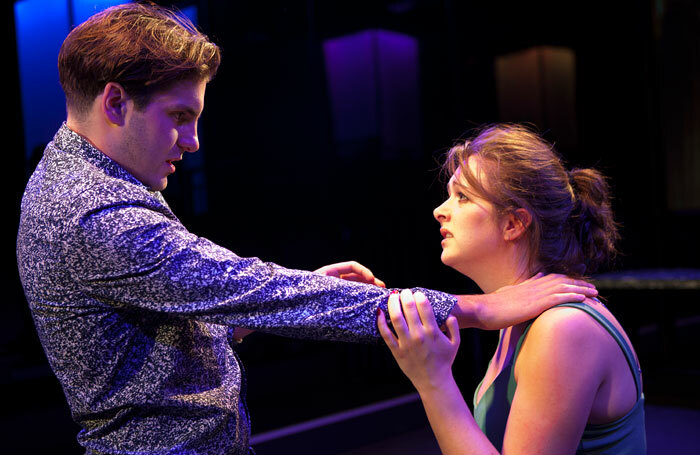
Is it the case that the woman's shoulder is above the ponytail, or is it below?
below

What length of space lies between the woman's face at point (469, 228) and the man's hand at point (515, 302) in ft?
0.56

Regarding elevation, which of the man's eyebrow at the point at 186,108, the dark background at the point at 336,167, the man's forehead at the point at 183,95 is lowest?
the dark background at the point at 336,167

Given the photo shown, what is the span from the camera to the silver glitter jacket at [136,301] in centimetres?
109

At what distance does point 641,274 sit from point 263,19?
268cm

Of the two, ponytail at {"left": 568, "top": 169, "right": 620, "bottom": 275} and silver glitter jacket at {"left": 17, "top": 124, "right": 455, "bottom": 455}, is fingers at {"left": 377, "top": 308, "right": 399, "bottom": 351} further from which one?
ponytail at {"left": 568, "top": 169, "right": 620, "bottom": 275}

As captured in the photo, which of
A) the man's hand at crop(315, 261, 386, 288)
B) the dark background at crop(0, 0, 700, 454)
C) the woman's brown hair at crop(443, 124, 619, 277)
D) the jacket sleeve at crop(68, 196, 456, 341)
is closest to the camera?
the jacket sleeve at crop(68, 196, 456, 341)

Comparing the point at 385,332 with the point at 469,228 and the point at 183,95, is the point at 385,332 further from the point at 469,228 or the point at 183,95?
the point at 183,95

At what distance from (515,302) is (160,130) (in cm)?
71

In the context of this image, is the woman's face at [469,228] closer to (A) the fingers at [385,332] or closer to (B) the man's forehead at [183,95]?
(A) the fingers at [385,332]

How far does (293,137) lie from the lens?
3547 millimetres

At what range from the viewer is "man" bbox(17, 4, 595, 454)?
1098 millimetres

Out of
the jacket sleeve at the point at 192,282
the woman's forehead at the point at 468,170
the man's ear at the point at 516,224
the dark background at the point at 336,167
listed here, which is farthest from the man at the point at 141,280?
the dark background at the point at 336,167

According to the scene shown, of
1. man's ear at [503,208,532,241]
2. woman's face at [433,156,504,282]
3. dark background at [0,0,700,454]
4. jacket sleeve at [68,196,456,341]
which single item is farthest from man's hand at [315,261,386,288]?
dark background at [0,0,700,454]

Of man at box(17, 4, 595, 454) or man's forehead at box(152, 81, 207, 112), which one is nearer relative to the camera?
man at box(17, 4, 595, 454)
